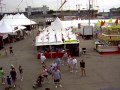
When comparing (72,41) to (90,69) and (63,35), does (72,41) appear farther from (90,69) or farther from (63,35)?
(90,69)

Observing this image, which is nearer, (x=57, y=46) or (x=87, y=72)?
(x=87, y=72)

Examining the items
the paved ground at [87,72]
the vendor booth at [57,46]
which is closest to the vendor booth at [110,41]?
the paved ground at [87,72]

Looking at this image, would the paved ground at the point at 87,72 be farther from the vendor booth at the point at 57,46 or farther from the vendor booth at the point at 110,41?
the vendor booth at the point at 110,41

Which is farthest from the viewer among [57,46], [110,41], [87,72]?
[110,41]

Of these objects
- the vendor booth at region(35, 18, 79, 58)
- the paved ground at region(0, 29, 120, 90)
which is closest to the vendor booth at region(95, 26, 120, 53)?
the paved ground at region(0, 29, 120, 90)

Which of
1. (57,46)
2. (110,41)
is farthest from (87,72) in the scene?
(110,41)

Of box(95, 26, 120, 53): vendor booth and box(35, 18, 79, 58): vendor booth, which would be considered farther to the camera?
box(95, 26, 120, 53): vendor booth

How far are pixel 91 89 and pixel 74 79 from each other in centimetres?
293

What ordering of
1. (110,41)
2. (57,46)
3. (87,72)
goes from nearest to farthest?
(87,72), (57,46), (110,41)

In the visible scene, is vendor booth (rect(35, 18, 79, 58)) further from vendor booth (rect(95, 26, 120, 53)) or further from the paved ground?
vendor booth (rect(95, 26, 120, 53))

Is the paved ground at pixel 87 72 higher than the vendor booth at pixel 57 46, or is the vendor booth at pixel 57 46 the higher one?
the vendor booth at pixel 57 46

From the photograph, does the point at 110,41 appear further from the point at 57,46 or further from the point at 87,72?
the point at 87,72

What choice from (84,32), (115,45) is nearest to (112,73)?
(115,45)

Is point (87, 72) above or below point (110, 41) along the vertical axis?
below
